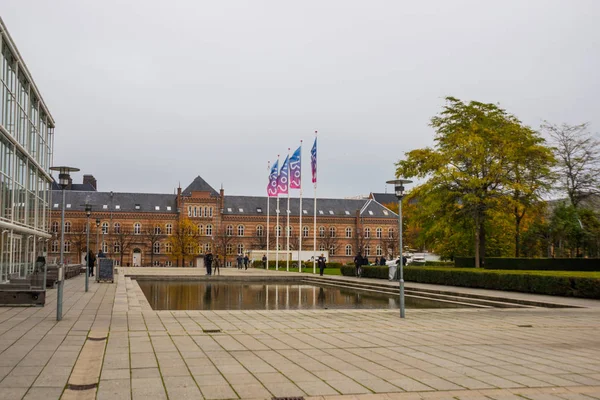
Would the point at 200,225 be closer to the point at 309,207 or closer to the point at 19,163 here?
the point at 309,207

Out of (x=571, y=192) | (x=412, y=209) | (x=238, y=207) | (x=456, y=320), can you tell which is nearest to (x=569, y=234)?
(x=571, y=192)

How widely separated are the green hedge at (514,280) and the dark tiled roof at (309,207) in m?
63.4

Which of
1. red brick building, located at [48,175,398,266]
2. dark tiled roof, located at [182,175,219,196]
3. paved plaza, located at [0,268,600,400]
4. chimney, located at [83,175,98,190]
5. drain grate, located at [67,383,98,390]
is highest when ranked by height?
chimney, located at [83,175,98,190]

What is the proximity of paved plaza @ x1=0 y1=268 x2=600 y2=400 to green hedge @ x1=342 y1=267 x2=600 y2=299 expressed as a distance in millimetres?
7876

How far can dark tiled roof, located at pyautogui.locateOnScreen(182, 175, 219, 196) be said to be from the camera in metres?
95.0

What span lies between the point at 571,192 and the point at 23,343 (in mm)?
42168

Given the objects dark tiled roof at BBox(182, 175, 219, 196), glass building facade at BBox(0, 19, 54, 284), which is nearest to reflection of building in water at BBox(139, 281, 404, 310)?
glass building facade at BBox(0, 19, 54, 284)

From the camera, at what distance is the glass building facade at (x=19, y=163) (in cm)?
2491

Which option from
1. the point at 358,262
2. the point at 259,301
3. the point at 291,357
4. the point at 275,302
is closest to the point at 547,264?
the point at 358,262

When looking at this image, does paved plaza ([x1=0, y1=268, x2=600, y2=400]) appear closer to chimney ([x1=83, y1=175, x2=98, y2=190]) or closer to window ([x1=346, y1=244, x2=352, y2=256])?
window ([x1=346, y1=244, x2=352, y2=256])

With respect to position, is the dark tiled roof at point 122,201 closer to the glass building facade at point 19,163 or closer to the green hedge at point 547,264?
the glass building facade at point 19,163

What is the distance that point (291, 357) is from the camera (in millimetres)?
9523

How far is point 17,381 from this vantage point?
7406 mm

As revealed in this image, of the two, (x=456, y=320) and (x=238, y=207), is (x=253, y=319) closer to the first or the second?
(x=456, y=320)
